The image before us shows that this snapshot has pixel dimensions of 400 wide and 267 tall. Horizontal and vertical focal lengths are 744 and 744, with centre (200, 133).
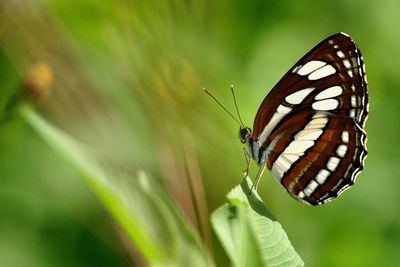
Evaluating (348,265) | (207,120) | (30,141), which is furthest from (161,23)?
(348,265)

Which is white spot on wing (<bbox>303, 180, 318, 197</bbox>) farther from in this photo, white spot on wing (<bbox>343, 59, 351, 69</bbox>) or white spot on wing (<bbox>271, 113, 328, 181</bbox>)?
white spot on wing (<bbox>343, 59, 351, 69</bbox>)

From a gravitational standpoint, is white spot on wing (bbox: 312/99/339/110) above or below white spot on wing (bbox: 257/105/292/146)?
below

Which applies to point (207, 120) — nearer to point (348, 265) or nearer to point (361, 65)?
point (361, 65)

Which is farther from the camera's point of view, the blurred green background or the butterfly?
the butterfly

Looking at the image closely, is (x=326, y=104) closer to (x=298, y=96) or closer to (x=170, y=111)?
(x=298, y=96)

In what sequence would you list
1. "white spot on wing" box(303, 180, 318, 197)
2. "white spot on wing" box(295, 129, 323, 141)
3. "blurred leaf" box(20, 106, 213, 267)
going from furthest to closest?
"white spot on wing" box(295, 129, 323, 141) < "white spot on wing" box(303, 180, 318, 197) < "blurred leaf" box(20, 106, 213, 267)

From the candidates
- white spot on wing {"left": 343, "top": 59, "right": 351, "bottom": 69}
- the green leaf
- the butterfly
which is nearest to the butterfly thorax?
the butterfly
